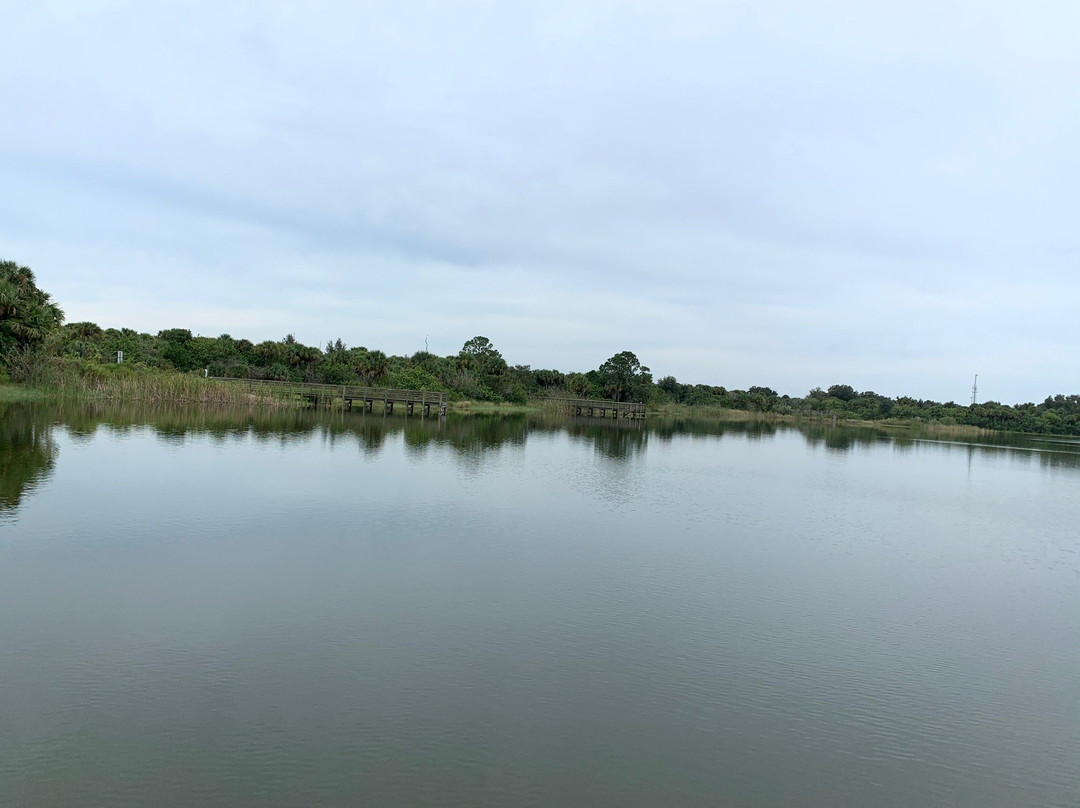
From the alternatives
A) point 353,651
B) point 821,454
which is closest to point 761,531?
point 353,651

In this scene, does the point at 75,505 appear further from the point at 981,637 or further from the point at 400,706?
the point at 981,637

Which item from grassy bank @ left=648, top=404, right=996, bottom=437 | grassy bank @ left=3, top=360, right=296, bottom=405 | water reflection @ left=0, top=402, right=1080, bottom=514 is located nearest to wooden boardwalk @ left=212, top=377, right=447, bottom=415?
grassy bank @ left=3, top=360, right=296, bottom=405

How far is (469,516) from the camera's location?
1454cm

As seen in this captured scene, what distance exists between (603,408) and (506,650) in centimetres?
6405

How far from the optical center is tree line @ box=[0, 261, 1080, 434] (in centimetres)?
3894

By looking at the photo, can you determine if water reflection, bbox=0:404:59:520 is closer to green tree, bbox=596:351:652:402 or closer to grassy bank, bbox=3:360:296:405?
grassy bank, bbox=3:360:296:405

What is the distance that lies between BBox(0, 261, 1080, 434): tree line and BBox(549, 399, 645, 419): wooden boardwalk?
4.24m

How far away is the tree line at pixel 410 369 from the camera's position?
38938 millimetres

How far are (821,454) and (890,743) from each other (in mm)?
34850

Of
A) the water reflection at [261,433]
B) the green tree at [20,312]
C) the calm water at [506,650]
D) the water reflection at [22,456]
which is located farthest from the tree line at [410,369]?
the calm water at [506,650]

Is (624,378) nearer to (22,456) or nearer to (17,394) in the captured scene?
(17,394)

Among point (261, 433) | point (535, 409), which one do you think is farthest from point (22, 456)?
point (535, 409)

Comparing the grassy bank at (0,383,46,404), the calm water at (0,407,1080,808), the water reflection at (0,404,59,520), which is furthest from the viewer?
the grassy bank at (0,383,46,404)

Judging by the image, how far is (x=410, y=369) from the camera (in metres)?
65.4
